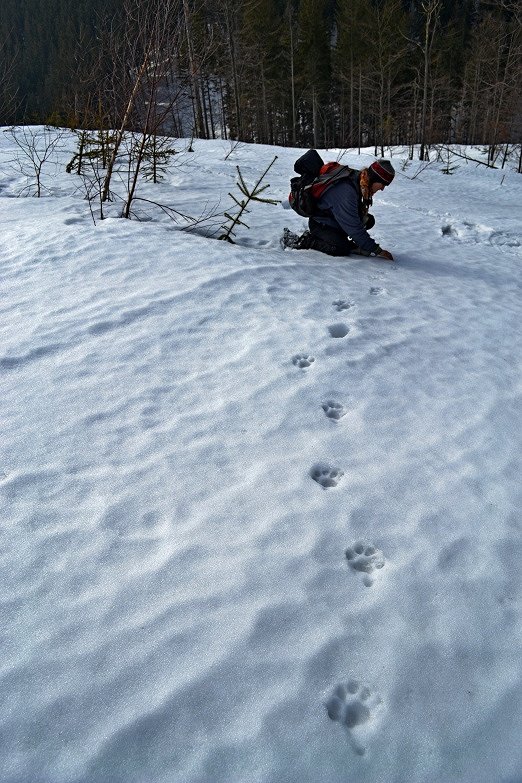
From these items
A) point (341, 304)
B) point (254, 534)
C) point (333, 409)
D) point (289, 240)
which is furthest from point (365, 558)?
point (289, 240)

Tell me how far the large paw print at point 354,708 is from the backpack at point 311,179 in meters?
4.99

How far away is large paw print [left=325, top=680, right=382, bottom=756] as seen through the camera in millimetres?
1479

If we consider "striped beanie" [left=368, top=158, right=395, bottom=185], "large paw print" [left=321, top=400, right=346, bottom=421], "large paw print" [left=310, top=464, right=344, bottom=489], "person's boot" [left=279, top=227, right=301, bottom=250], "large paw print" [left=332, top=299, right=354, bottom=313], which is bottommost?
"large paw print" [left=310, top=464, right=344, bottom=489]

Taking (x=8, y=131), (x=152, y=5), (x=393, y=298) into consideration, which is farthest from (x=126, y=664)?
(x=8, y=131)

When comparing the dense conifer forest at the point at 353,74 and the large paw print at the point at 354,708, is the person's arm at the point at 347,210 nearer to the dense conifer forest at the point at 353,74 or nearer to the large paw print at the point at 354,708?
the large paw print at the point at 354,708

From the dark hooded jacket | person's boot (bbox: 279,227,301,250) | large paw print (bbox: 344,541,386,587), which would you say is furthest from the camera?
Answer: person's boot (bbox: 279,227,301,250)

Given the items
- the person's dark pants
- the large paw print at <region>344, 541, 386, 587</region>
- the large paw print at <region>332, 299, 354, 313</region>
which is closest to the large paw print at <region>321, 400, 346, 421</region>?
the large paw print at <region>344, 541, 386, 587</region>

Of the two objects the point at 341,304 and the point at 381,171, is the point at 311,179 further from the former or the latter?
the point at 341,304

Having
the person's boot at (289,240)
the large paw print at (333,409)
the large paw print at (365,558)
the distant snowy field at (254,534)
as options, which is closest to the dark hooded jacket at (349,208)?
the person's boot at (289,240)

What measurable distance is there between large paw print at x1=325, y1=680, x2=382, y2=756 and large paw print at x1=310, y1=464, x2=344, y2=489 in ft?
3.17

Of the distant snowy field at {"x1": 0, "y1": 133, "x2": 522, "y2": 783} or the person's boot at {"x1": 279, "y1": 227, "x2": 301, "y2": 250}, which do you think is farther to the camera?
the person's boot at {"x1": 279, "y1": 227, "x2": 301, "y2": 250}

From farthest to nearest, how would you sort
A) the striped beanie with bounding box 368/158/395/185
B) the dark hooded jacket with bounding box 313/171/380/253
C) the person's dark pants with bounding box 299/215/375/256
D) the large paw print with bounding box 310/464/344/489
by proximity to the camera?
the person's dark pants with bounding box 299/215/375/256, the dark hooded jacket with bounding box 313/171/380/253, the striped beanie with bounding box 368/158/395/185, the large paw print with bounding box 310/464/344/489

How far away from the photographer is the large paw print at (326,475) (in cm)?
243

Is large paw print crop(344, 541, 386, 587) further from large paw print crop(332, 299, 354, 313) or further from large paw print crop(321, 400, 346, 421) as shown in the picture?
large paw print crop(332, 299, 354, 313)
